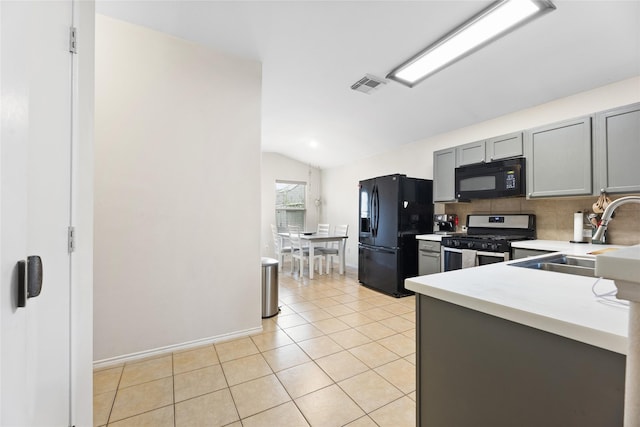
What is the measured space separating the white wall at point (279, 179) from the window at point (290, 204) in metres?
0.12

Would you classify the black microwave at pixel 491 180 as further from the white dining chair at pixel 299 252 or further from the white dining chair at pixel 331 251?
the white dining chair at pixel 299 252

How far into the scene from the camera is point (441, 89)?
3088mm

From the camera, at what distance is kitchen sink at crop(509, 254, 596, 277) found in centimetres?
146

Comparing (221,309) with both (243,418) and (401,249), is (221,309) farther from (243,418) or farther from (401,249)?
(401,249)

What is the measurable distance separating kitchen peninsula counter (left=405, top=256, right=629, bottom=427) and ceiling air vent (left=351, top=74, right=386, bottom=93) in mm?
2549

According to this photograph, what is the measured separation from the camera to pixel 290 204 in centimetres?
672

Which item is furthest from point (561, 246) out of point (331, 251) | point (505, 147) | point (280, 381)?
point (331, 251)

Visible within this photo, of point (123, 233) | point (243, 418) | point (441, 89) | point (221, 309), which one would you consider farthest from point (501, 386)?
point (441, 89)

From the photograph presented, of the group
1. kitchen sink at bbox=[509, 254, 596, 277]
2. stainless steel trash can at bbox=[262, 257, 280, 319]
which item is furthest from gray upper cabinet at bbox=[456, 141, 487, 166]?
stainless steel trash can at bbox=[262, 257, 280, 319]

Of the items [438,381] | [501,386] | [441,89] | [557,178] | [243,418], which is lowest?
[243,418]

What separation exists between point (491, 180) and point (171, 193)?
336 cm

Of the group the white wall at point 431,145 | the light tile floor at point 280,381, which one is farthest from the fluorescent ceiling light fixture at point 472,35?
the light tile floor at point 280,381

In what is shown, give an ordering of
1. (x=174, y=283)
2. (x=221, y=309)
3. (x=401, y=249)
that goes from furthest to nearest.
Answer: (x=401, y=249) → (x=221, y=309) → (x=174, y=283)

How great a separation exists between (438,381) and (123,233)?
2321 mm
